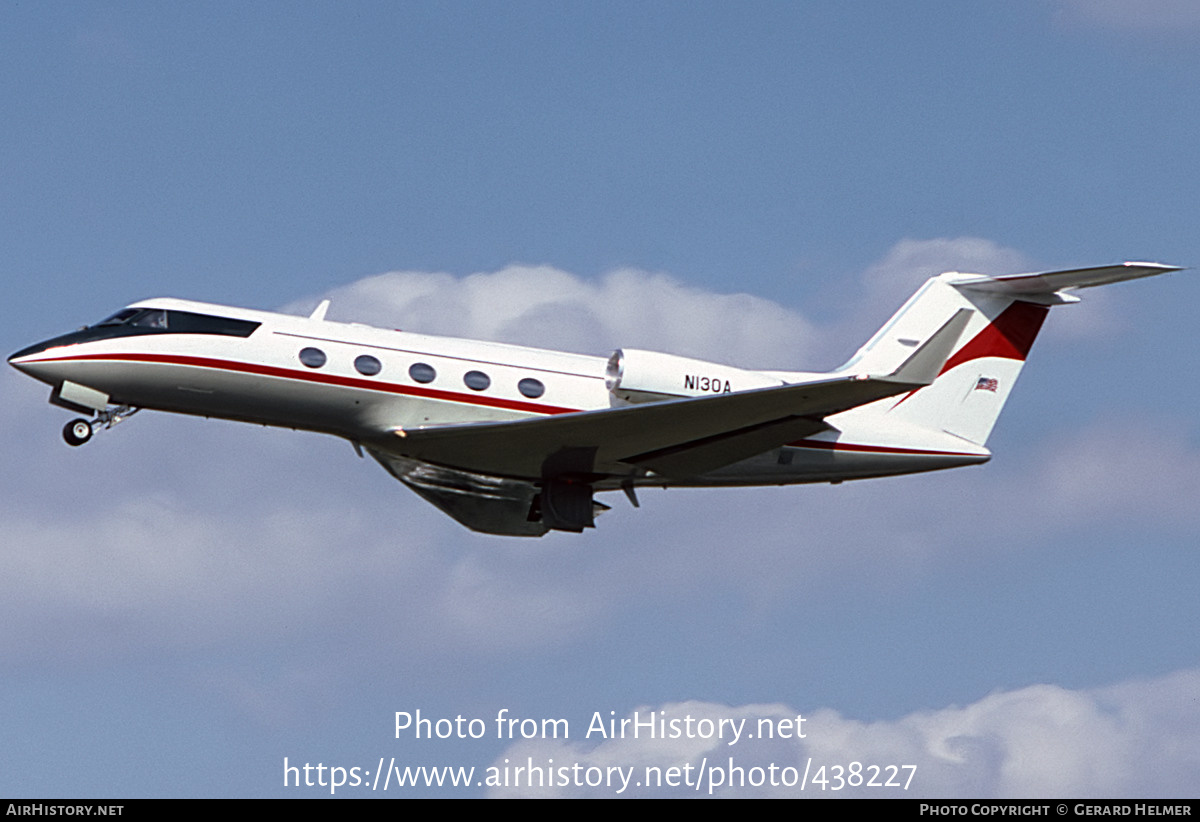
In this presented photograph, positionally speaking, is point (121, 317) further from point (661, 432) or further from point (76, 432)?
point (661, 432)

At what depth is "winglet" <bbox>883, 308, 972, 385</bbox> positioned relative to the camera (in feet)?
72.3

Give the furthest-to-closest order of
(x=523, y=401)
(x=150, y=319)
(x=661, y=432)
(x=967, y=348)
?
(x=967, y=348) → (x=523, y=401) → (x=661, y=432) → (x=150, y=319)

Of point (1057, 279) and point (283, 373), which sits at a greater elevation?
point (1057, 279)

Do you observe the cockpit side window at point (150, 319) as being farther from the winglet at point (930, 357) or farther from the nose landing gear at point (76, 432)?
the winglet at point (930, 357)

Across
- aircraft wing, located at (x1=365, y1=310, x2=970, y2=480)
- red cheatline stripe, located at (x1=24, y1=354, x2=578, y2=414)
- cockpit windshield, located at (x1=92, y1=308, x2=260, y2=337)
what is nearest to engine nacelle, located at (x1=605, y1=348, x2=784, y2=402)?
aircraft wing, located at (x1=365, y1=310, x2=970, y2=480)

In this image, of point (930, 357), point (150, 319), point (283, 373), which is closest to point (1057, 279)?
point (930, 357)

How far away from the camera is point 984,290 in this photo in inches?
1088

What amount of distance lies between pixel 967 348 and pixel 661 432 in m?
6.34

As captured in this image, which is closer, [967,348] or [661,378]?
[661,378]

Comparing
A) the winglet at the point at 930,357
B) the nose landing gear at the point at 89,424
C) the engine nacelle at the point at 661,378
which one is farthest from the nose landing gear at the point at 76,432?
the winglet at the point at 930,357

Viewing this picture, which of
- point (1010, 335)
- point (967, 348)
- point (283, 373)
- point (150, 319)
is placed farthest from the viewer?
point (1010, 335)

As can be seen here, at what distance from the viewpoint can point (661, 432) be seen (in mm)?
24266

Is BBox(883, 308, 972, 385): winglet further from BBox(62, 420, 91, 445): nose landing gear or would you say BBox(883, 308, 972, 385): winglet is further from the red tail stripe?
BBox(62, 420, 91, 445): nose landing gear
